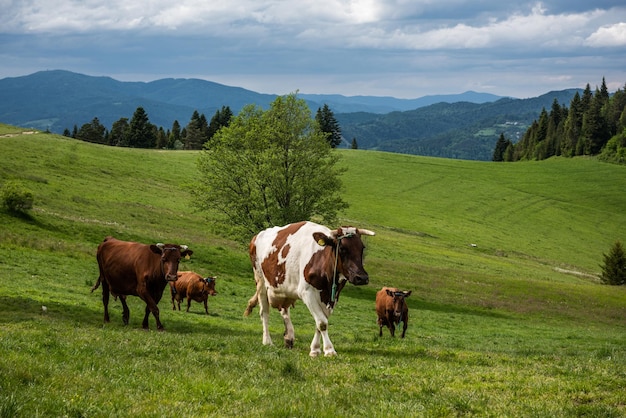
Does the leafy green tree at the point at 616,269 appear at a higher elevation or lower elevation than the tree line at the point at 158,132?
lower

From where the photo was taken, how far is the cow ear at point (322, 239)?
14367 mm

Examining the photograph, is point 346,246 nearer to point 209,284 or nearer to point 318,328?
point 318,328

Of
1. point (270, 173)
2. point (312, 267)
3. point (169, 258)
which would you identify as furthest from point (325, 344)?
point (270, 173)

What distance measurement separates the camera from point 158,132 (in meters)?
156

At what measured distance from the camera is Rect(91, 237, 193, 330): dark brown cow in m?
19.3

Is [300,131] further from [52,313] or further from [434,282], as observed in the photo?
[52,313]

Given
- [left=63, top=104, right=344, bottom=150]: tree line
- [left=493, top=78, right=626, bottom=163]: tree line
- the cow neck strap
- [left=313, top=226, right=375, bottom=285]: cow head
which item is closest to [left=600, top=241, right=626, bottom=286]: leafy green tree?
the cow neck strap

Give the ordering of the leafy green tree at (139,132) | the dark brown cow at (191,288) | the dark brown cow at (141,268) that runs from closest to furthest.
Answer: the dark brown cow at (141,268)
the dark brown cow at (191,288)
the leafy green tree at (139,132)

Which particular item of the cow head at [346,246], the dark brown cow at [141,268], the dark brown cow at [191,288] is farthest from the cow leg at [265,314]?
the dark brown cow at [191,288]

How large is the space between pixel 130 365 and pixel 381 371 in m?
4.83

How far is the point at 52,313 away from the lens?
70.9 feet

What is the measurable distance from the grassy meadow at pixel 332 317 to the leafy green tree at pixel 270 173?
11.2 ft

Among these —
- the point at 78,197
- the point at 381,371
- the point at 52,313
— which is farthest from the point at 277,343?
the point at 78,197

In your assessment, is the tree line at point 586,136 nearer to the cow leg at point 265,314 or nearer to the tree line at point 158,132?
the tree line at point 158,132
